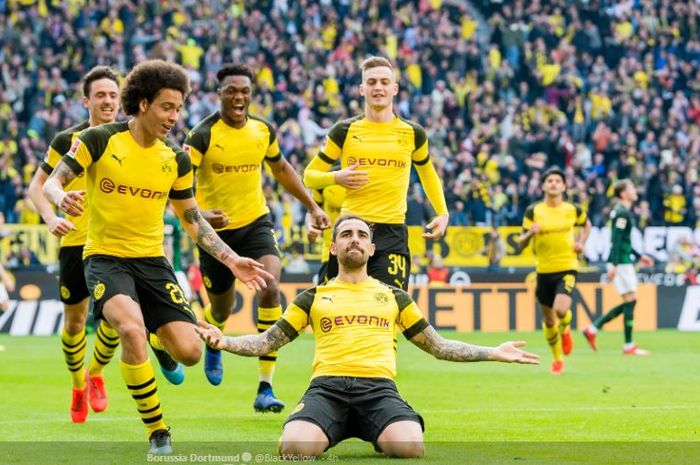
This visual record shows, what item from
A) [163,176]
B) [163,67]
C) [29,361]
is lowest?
[29,361]

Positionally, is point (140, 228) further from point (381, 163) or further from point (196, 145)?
point (381, 163)

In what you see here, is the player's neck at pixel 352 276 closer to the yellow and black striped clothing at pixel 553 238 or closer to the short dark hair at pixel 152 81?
the short dark hair at pixel 152 81

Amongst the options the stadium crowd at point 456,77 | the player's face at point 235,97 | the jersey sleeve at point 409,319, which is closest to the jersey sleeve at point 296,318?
the jersey sleeve at point 409,319

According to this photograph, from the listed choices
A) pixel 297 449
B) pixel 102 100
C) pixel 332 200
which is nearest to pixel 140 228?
pixel 297 449

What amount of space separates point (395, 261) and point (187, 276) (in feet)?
49.4

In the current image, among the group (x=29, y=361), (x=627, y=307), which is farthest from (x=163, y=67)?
(x=627, y=307)

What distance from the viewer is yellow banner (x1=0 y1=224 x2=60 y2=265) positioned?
26.6m

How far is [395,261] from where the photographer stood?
1180cm

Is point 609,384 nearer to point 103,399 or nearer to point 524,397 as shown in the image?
point 524,397

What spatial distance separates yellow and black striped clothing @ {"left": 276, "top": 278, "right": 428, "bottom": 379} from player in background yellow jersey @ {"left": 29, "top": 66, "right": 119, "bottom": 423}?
8.65 feet

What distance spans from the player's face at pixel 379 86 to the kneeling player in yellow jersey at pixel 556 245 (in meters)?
6.82

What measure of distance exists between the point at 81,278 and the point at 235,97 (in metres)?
2.14

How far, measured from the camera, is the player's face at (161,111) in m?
9.30

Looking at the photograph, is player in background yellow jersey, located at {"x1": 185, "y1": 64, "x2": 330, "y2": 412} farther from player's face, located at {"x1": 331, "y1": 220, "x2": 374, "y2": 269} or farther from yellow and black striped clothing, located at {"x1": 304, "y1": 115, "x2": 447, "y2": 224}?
player's face, located at {"x1": 331, "y1": 220, "x2": 374, "y2": 269}
